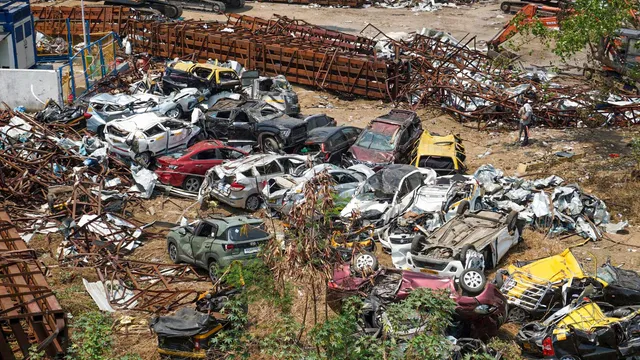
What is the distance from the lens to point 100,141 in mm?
23094

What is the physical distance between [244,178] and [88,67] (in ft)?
39.8

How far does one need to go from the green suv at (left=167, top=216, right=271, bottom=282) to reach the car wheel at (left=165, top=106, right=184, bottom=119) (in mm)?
8937

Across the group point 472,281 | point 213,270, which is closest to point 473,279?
point 472,281

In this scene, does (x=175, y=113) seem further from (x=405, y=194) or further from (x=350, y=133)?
(x=405, y=194)

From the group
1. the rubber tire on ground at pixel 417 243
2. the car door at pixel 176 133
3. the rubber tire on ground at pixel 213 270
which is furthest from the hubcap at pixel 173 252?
the car door at pixel 176 133

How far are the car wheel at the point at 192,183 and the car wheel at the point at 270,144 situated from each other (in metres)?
2.84

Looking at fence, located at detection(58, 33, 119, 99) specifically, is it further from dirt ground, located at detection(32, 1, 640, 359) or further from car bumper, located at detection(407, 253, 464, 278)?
car bumper, located at detection(407, 253, 464, 278)

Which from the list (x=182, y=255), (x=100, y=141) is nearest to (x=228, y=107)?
(x=100, y=141)

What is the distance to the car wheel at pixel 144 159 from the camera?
22125 mm

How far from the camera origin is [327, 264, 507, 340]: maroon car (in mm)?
13438

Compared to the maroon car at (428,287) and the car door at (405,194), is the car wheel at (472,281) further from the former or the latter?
the car door at (405,194)

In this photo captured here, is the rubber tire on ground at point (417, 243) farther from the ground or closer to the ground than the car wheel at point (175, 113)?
farther from the ground

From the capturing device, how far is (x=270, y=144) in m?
23.6

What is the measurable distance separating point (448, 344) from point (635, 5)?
16418 mm
